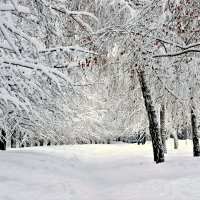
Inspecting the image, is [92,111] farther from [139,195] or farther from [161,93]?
[139,195]

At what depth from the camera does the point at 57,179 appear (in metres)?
11.3

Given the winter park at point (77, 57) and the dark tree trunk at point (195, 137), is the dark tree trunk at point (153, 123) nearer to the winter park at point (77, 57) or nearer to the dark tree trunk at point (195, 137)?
the winter park at point (77, 57)

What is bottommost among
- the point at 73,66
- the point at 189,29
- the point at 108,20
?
the point at 73,66

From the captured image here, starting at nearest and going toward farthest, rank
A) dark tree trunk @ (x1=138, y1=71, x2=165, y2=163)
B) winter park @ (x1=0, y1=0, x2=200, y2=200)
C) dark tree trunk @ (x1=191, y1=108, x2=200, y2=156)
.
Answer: winter park @ (x1=0, y1=0, x2=200, y2=200)
dark tree trunk @ (x1=138, y1=71, x2=165, y2=163)
dark tree trunk @ (x1=191, y1=108, x2=200, y2=156)

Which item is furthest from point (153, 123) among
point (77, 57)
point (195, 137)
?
point (77, 57)

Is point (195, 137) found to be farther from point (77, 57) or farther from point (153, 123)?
point (77, 57)

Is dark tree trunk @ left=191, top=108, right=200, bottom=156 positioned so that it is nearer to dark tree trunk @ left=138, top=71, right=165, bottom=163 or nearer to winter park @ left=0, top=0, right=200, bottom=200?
dark tree trunk @ left=138, top=71, right=165, bottom=163

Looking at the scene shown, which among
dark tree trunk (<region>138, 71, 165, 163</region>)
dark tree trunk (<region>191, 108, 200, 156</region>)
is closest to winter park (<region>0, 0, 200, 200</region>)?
dark tree trunk (<region>138, 71, 165, 163</region>)

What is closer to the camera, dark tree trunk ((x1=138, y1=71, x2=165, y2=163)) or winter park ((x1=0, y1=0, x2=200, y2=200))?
winter park ((x1=0, y1=0, x2=200, y2=200))

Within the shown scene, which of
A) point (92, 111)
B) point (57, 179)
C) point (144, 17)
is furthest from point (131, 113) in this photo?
point (144, 17)

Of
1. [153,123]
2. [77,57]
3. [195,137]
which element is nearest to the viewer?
[77,57]

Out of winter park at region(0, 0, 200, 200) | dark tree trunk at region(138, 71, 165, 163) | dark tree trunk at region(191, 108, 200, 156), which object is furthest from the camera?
dark tree trunk at region(191, 108, 200, 156)

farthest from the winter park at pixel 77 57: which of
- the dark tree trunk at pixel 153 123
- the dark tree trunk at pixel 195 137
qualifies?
the dark tree trunk at pixel 195 137

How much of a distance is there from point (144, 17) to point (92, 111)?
2874cm
